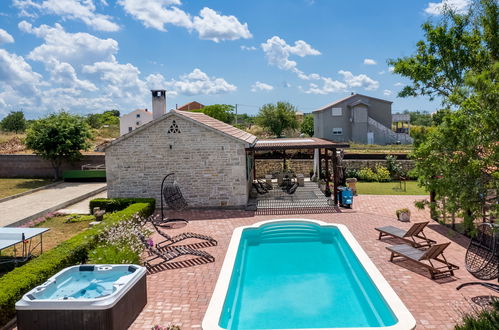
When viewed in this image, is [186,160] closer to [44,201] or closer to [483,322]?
[44,201]

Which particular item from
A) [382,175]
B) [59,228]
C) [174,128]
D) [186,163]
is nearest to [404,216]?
[186,163]

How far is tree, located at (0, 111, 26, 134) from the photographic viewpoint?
68.1 m

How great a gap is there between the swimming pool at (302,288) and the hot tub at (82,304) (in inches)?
60.5

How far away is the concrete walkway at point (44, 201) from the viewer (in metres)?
17.3

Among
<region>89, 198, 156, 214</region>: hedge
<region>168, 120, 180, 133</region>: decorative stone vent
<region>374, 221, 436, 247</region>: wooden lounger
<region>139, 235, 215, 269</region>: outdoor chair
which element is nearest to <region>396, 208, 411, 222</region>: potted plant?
<region>374, 221, 436, 247</region>: wooden lounger

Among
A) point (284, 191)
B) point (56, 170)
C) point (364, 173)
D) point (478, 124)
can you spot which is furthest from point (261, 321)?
point (56, 170)

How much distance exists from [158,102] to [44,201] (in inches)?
357

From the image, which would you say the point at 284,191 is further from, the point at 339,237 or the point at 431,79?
the point at 431,79

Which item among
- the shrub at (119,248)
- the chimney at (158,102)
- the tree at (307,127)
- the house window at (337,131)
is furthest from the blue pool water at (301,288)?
the tree at (307,127)

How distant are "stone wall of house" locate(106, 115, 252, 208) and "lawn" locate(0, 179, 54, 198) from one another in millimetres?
10613

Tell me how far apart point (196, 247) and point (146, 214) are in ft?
15.4

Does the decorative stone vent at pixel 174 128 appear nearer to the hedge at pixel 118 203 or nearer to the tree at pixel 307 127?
the hedge at pixel 118 203

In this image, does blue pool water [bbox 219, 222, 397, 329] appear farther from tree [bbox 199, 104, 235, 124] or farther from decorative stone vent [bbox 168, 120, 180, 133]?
tree [bbox 199, 104, 235, 124]

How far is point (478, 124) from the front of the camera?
6609mm
